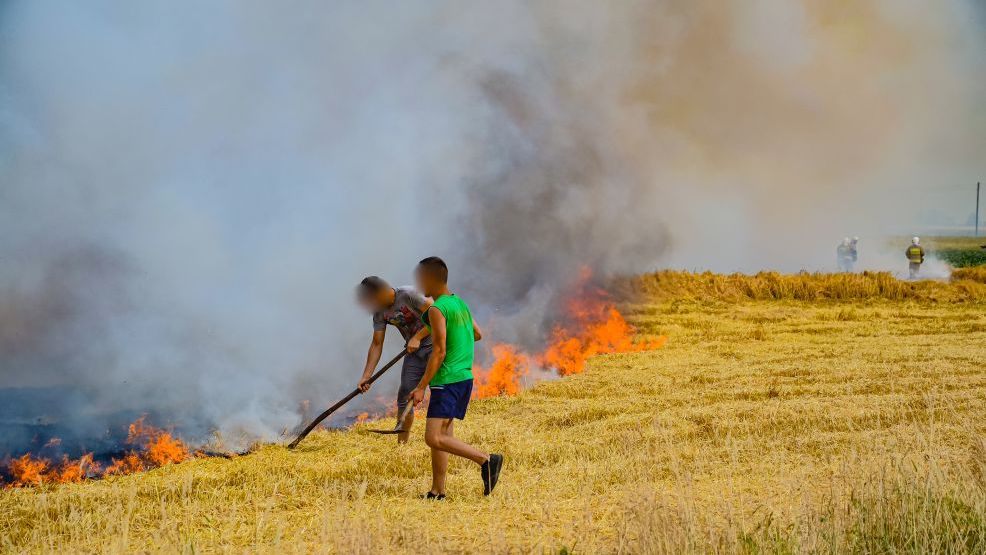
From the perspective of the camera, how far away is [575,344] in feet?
50.1

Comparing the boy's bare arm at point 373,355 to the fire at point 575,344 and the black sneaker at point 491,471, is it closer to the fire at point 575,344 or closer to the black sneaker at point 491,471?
the black sneaker at point 491,471

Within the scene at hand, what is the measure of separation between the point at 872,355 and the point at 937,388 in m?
3.08

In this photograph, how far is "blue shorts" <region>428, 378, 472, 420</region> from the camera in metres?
5.90

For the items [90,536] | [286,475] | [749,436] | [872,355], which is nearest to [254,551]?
[90,536]

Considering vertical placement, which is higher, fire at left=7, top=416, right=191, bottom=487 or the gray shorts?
the gray shorts

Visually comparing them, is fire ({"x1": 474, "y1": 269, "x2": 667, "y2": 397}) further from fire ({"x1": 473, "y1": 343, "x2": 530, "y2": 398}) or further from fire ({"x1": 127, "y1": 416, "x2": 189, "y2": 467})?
fire ({"x1": 127, "y1": 416, "x2": 189, "y2": 467})

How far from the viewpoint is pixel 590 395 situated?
1109 centimetres

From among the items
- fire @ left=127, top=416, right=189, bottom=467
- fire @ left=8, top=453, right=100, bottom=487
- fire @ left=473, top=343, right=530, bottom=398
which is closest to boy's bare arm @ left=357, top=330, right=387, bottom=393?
fire @ left=127, top=416, right=189, bottom=467

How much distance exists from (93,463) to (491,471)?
533 cm

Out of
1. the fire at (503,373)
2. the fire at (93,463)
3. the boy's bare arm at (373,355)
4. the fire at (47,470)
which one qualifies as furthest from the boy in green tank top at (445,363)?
the fire at (503,373)

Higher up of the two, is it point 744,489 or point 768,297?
point 768,297

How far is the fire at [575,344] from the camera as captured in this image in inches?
517

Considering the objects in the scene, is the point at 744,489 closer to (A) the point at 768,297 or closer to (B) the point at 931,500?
(B) the point at 931,500

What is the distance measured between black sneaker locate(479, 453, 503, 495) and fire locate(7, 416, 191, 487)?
13.9 ft
